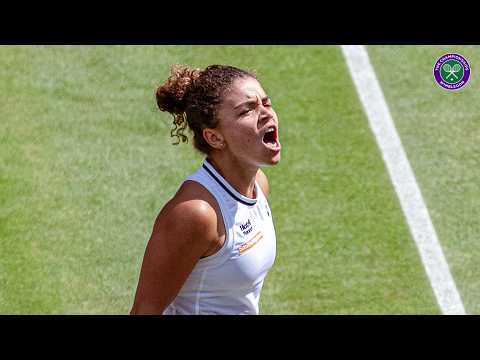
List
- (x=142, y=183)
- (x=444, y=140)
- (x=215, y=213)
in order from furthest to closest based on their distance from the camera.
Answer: (x=444, y=140), (x=142, y=183), (x=215, y=213)

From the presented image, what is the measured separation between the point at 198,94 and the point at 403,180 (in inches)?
143

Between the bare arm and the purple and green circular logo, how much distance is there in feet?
14.1

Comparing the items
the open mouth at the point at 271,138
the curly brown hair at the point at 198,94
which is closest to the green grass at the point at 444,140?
the open mouth at the point at 271,138

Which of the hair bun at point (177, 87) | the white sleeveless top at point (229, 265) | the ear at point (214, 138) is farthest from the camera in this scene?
the hair bun at point (177, 87)

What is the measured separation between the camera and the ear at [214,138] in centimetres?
446

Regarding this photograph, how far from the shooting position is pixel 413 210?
7.63 meters

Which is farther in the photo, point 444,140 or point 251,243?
point 444,140

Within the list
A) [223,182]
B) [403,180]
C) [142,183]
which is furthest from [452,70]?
[223,182]

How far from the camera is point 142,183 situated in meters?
7.66

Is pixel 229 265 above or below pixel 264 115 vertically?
below

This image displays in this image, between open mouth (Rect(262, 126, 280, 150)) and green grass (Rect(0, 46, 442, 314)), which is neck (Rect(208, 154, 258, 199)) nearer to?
open mouth (Rect(262, 126, 280, 150))

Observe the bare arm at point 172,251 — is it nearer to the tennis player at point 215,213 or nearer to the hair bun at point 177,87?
the tennis player at point 215,213

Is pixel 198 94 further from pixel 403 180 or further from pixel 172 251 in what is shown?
pixel 403 180

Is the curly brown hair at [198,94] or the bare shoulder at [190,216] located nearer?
the bare shoulder at [190,216]
